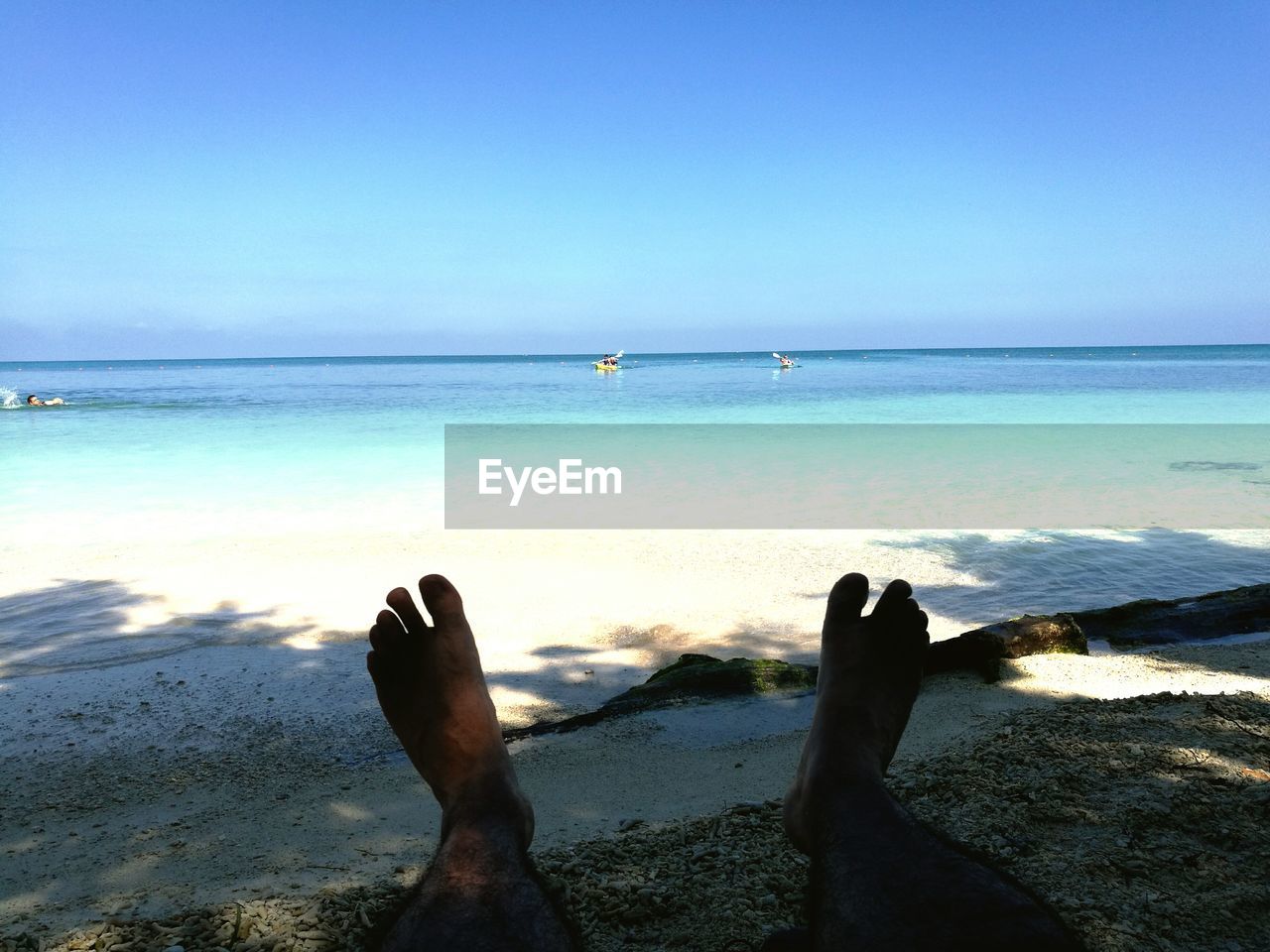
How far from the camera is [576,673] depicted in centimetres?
390

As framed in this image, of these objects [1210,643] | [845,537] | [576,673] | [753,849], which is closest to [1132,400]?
[845,537]

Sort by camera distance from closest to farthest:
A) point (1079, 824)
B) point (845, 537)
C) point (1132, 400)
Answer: point (1079, 824), point (845, 537), point (1132, 400)

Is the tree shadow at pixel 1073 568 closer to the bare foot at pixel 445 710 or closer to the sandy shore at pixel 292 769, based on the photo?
the sandy shore at pixel 292 769

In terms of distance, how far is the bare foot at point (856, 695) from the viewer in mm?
1477

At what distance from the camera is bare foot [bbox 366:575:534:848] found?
4.87 ft

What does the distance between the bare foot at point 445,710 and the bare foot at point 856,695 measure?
510 millimetres

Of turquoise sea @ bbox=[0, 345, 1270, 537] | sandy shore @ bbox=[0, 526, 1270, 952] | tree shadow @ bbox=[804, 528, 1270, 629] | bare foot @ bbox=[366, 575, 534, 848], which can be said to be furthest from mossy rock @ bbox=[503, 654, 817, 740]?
turquoise sea @ bbox=[0, 345, 1270, 537]

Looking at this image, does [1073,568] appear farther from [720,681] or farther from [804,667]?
[720,681]

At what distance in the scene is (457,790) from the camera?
1.55m

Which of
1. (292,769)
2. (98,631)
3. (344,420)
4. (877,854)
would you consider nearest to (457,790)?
(877,854)

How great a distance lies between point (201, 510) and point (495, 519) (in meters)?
2.97

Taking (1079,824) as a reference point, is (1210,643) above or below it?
below

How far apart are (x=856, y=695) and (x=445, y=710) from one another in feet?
2.99

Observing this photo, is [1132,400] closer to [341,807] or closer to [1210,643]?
[1210,643]
